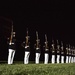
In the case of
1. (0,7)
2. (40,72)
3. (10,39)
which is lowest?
(40,72)

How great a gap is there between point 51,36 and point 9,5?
1311cm

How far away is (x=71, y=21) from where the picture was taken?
3734cm

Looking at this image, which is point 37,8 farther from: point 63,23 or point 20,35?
point 63,23

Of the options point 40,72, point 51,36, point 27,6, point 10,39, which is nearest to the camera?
point 40,72

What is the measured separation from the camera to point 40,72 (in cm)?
543

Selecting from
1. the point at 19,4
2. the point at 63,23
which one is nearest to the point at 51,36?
the point at 63,23

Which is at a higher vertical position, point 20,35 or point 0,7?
point 0,7

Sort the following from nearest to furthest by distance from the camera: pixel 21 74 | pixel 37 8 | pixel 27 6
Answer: pixel 21 74 → pixel 27 6 → pixel 37 8

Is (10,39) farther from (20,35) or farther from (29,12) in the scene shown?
(29,12)

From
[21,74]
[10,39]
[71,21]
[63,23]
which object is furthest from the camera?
[71,21]

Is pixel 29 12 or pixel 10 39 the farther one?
pixel 29 12

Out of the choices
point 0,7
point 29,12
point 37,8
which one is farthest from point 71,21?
point 0,7

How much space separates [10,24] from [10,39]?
0.76 metres

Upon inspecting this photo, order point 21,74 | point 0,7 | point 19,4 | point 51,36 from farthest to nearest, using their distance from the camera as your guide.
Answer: point 51,36, point 19,4, point 0,7, point 21,74
